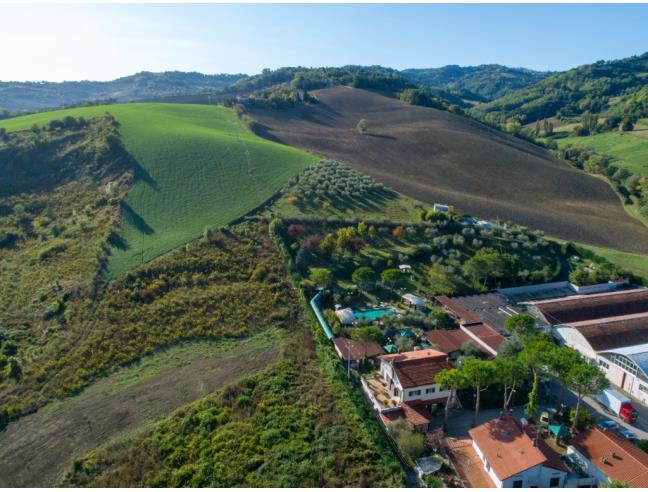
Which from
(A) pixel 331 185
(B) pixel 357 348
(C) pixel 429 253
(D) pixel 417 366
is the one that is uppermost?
(A) pixel 331 185

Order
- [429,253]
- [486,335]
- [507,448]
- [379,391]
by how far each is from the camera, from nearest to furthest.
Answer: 1. [507,448]
2. [379,391]
3. [486,335]
4. [429,253]

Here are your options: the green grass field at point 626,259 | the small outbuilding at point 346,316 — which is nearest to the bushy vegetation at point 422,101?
the green grass field at point 626,259

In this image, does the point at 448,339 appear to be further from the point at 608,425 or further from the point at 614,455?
the point at 614,455

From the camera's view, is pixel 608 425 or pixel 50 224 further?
pixel 50 224

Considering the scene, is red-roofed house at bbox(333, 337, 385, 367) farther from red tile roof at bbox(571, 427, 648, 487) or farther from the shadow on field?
the shadow on field

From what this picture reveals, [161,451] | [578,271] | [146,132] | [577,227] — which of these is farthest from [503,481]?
[146,132]

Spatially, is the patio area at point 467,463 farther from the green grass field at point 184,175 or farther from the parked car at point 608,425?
the green grass field at point 184,175

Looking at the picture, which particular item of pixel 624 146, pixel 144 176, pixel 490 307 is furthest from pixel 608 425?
pixel 624 146
